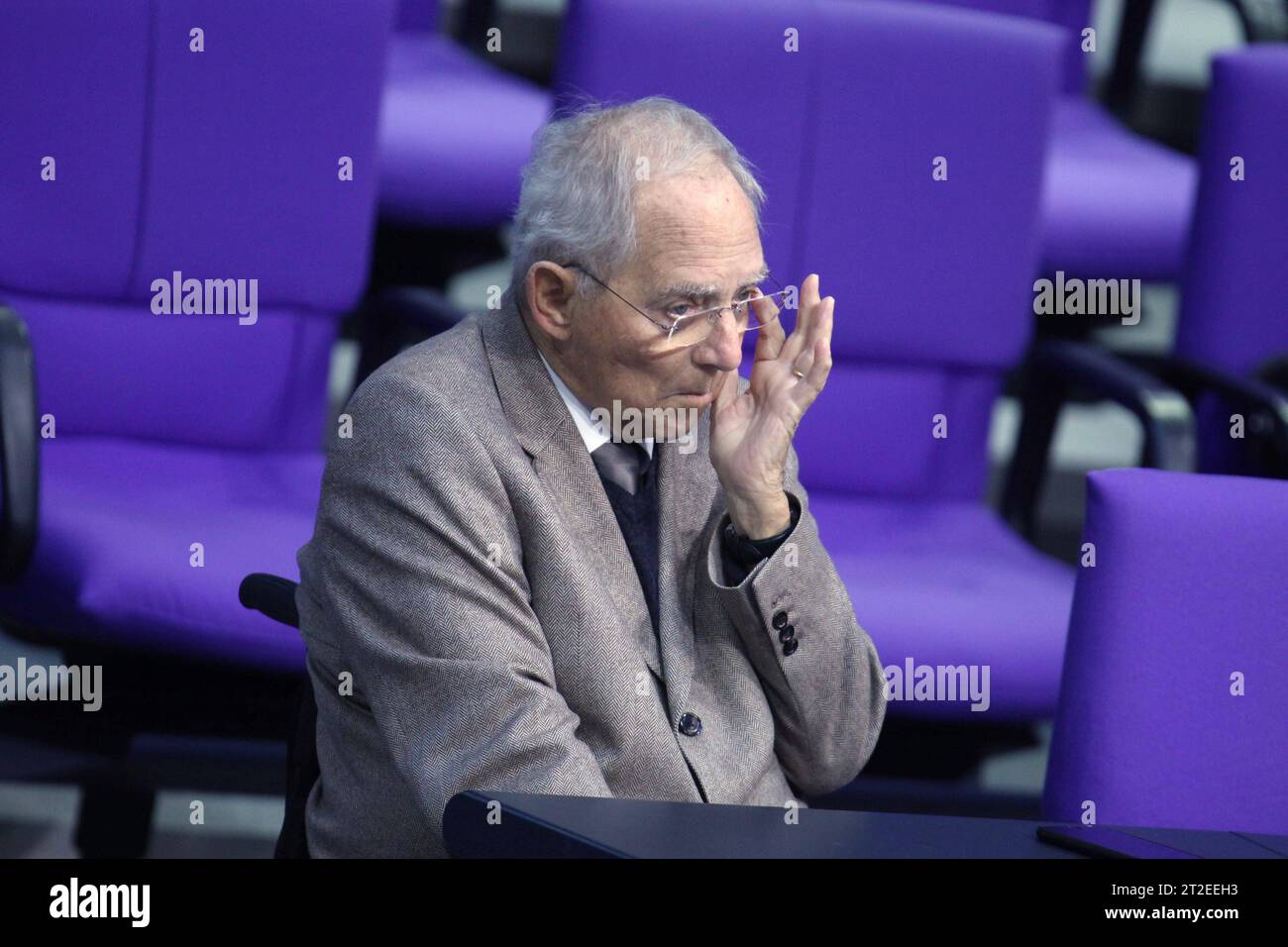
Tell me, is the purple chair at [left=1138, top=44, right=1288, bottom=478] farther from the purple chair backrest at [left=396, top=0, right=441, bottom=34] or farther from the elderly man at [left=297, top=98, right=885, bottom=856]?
the purple chair backrest at [left=396, top=0, right=441, bottom=34]

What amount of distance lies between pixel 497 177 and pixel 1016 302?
78cm

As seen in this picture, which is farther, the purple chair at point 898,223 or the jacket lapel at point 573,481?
the purple chair at point 898,223

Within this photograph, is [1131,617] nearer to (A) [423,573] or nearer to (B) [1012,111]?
(A) [423,573]

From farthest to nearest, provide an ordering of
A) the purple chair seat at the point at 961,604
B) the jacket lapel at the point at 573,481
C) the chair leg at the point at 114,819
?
1. the chair leg at the point at 114,819
2. the purple chair seat at the point at 961,604
3. the jacket lapel at the point at 573,481

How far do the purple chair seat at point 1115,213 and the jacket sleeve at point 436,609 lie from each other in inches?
61.5

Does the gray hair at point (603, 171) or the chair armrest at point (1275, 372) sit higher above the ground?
the gray hair at point (603, 171)

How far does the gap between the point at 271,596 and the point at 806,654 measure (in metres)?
0.40

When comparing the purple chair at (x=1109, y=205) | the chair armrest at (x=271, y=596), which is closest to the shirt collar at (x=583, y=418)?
the chair armrest at (x=271, y=596)

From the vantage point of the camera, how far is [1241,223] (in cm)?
222

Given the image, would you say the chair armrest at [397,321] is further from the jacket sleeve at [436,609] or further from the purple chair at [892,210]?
the jacket sleeve at [436,609]

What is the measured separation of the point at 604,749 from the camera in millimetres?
1273

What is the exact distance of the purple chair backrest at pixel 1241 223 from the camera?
7.22 ft

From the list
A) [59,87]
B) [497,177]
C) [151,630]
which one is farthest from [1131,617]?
[497,177]

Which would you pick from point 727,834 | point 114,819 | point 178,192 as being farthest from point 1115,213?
point 727,834
